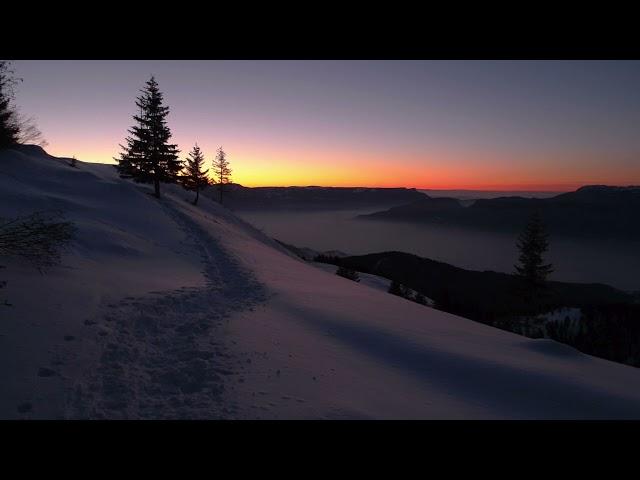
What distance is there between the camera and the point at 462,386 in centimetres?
591

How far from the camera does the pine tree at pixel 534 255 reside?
1738 inches

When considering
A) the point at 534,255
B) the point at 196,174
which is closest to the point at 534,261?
the point at 534,255

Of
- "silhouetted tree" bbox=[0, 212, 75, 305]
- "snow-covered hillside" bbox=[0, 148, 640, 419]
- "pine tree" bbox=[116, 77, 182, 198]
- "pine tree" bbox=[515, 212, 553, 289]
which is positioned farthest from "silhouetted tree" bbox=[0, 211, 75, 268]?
"pine tree" bbox=[515, 212, 553, 289]

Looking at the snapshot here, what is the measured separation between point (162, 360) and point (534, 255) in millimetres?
49844

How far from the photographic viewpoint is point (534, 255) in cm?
4453

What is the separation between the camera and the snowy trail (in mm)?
4242

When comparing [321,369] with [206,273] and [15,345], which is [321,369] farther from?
[206,273]

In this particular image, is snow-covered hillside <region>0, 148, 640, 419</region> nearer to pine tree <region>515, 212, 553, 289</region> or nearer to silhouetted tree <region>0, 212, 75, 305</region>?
silhouetted tree <region>0, 212, 75, 305</region>

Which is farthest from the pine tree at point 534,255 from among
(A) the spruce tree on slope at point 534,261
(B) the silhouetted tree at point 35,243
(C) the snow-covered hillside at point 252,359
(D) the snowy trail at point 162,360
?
(B) the silhouetted tree at point 35,243

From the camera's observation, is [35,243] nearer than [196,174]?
Yes

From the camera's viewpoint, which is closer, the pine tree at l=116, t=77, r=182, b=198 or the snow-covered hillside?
the snow-covered hillside

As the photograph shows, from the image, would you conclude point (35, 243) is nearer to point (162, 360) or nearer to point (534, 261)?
point (162, 360)

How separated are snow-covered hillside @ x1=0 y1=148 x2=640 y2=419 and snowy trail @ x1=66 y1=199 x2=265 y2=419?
0.09 ft
